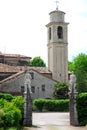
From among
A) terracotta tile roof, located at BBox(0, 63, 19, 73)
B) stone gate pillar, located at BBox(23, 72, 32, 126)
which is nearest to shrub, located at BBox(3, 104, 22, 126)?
stone gate pillar, located at BBox(23, 72, 32, 126)

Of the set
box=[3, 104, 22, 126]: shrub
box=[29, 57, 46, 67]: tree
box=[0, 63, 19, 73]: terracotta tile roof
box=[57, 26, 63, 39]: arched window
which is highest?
box=[57, 26, 63, 39]: arched window

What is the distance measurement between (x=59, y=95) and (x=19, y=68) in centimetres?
1226

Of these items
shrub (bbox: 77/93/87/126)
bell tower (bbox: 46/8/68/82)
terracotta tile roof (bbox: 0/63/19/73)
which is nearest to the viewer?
shrub (bbox: 77/93/87/126)

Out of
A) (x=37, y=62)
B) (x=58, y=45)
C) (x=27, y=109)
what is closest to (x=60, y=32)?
(x=58, y=45)

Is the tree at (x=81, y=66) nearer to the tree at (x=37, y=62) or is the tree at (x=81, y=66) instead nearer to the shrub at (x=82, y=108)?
the tree at (x=37, y=62)

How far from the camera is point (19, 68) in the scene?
242ft

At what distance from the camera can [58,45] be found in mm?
75875

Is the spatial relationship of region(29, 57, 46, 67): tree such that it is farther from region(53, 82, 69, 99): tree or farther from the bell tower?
region(53, 82, 69, 99): tree

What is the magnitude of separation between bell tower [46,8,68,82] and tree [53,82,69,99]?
10.7m

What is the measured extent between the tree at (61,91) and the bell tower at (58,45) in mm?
10658

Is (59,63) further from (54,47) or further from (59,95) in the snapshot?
(59,95)

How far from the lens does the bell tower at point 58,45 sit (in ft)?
247

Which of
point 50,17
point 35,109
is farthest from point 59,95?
point 50,17

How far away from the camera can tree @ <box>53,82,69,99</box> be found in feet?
207
